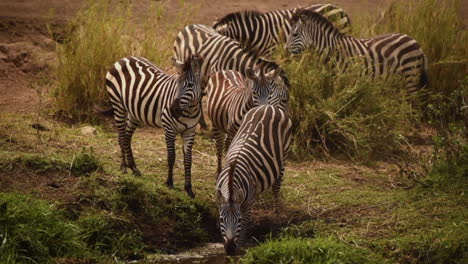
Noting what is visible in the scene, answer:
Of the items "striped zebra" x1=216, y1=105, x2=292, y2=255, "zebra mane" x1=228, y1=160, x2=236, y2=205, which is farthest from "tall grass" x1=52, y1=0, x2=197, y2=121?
"zebra mane" x1=228, y1=160, x2=236, y2=205

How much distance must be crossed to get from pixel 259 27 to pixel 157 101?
4299mm

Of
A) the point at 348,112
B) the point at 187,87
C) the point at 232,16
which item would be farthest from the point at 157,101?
the point at 232,16

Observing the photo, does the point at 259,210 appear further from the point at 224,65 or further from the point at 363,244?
the point at 224,65

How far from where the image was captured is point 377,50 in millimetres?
12141

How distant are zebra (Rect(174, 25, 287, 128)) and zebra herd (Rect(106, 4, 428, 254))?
0.02 meters

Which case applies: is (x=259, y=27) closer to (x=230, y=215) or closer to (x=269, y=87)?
(x=269, y=87)

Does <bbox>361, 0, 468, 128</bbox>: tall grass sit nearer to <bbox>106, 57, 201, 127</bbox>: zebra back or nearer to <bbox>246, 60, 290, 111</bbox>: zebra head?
<bbox>246, 60, 290, 111</bbox>: zebra head

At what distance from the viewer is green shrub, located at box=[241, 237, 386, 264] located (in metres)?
6.91

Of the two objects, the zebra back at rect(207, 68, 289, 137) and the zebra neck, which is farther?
the zebra neck

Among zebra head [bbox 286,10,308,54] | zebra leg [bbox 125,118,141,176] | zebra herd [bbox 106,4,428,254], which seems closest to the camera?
zebra herd [bbox 106,4,428,254]

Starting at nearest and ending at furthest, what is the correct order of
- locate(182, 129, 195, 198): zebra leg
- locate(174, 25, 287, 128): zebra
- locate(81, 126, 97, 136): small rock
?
1. locate(182, 129, 195, 198): zebra leg
2. locate(81, 126, 97, 136): small rock
3. locate(174, 25, 287, 128): zebra

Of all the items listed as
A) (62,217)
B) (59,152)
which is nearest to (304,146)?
(59,152)

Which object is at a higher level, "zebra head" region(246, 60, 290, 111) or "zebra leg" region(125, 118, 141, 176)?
"zebra head" region(246, 60, 290, 111)

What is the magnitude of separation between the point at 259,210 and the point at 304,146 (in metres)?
2.11
